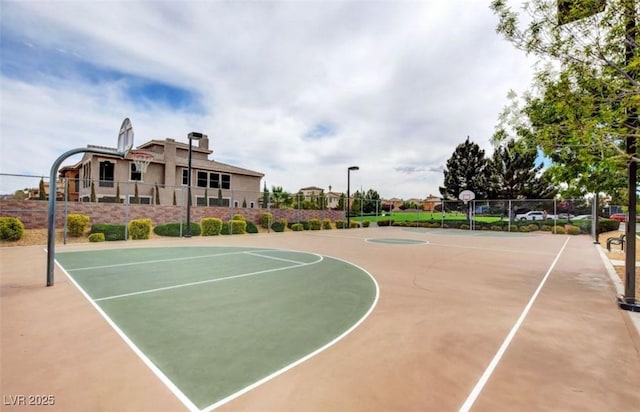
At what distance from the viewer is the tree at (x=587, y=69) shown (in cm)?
426

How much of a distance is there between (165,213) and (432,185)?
25.6m

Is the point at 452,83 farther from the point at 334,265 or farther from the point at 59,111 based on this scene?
the point at 59,111

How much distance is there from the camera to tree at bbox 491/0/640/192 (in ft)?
14.0

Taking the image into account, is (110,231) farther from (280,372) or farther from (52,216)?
(280,372)

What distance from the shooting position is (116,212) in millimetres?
14672

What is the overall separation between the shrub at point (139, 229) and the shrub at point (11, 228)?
3.65m

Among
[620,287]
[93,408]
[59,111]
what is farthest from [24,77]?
[620,287]

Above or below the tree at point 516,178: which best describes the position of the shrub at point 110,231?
below

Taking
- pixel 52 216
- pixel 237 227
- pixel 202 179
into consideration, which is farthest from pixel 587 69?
pixel 202 179

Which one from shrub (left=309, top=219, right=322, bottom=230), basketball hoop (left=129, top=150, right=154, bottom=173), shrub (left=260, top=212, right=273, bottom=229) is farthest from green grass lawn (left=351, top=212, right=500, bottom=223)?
basketball hoop (left=129, top=150, right=154, bottom=173)

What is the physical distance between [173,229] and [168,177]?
913 centimetres

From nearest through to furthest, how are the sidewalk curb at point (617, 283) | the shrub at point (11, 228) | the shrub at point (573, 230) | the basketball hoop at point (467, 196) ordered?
the sidewalk curb at point (617, 283), the shrub at point (11, 228), the shrub at point (573, 230), the basketball hoop at point (467, 196)

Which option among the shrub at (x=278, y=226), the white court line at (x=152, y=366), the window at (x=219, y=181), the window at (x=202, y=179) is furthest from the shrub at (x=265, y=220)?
the white court line at (x=152, y=366)

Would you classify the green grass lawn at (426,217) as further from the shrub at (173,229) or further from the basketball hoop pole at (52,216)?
the basketball hoop pole at (52,216)
